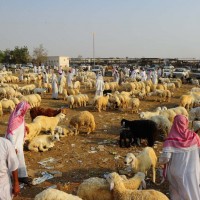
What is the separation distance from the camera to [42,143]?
26.5ft

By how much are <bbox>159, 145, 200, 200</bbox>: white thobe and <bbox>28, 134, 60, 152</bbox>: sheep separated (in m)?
4.68

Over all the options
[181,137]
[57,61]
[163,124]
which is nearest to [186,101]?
[163,124]

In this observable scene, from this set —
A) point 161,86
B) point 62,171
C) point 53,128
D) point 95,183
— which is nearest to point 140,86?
point 161,86

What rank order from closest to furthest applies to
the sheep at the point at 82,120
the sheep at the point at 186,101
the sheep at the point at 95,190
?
the sheep at the point at 95,190 < the sheep at the point at 82,120 < the sheep at the point at 186,101

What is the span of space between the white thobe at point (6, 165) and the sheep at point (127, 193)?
5.10ft

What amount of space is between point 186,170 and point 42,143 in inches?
194

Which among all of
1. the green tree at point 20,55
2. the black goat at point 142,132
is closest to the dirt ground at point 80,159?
the black goat at point 142,132

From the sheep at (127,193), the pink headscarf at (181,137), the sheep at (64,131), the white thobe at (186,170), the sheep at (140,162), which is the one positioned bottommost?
the sheep at (64,131)

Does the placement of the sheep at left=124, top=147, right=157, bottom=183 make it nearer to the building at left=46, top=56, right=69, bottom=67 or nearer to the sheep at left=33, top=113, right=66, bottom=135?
the sheep at left=33, top=113, right=66, bottom=135

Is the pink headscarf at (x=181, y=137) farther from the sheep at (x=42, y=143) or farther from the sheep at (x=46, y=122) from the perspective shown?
the sheep at (x=46, y=122)

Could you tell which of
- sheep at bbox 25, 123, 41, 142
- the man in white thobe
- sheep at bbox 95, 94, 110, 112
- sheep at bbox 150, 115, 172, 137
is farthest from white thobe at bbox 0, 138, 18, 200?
sheep at bbox 95, 94, 110, 112

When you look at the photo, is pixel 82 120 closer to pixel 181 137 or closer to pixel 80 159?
pixel 80 159

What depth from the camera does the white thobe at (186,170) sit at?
13.2 ft

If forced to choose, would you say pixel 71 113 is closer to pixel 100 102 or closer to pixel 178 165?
pixel 100 102
